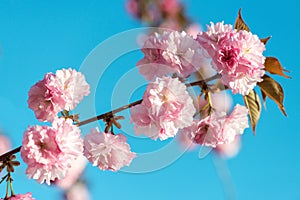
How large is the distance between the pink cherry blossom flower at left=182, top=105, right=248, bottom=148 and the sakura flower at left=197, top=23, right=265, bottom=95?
2.8 inches

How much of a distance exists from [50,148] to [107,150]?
0.10 m

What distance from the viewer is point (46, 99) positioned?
93 centimetres

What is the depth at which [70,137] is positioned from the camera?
2.80 feet

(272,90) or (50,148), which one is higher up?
(272,90)

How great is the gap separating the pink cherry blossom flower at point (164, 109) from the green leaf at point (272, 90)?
0.54 feet

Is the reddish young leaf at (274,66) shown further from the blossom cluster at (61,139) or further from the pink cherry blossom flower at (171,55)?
the blossom cluster at (61,139)

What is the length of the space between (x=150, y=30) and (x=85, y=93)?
2.34ft

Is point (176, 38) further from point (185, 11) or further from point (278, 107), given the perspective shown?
point (185, 11)

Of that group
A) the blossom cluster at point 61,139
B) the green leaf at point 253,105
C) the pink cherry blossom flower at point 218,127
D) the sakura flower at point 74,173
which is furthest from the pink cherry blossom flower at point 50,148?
the sakura flower at point 74,173

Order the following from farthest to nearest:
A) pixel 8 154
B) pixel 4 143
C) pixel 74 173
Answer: pixel 4 143 → pixel 74 173 → pixel 8 154

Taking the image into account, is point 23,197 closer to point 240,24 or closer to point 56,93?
point 56,93

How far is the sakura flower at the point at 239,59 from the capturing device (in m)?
0.90

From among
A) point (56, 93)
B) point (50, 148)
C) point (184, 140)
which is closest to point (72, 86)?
point (56, 93)

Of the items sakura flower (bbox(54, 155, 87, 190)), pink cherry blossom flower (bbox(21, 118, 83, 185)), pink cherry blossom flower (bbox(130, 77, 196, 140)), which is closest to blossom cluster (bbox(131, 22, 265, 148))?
pink cherry blossom flower (bbox(130, 77, 196, 140))
